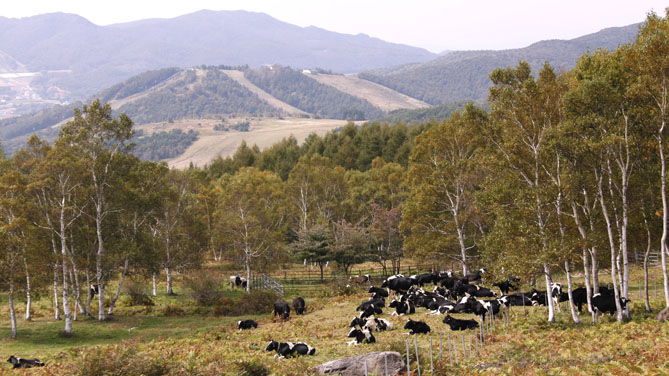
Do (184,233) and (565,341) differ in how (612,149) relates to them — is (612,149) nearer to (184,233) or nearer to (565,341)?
(565,341)

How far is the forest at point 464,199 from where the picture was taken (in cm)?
2131

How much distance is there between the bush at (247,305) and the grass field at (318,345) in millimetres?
1153

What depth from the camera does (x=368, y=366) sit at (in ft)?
55.5

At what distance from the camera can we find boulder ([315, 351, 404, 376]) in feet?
54.8

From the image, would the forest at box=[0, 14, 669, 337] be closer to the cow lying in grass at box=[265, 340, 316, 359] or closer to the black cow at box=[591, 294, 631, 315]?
A: the black cow at box=[591, 294, 631, 315]

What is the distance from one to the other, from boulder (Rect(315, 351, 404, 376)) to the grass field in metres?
0.59

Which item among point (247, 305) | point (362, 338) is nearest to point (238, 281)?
point (247, 305)

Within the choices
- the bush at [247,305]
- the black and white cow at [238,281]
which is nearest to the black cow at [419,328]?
the bush at [247,305]

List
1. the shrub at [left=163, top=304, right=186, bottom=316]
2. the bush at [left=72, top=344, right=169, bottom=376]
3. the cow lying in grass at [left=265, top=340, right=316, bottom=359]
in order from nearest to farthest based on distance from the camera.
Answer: the bush at [left=72, top=344, right=169, bottom=376]
the cow lying in grass at [left=265, top=340, right=316, bottom=359]
the shrub at [left=163, top=304, right=186, bottom=316]

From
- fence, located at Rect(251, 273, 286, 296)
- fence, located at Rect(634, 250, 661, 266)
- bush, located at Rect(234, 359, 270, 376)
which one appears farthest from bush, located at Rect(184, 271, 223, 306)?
fence, located at Rect(634, 250, 661, 266)

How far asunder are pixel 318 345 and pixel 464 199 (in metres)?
23.6

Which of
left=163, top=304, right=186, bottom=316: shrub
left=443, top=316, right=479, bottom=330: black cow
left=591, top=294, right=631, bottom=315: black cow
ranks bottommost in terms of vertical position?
left=163, top=304, right=186, bottom=316: shrub

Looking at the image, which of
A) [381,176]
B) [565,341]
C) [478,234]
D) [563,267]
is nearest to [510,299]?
[563,267]

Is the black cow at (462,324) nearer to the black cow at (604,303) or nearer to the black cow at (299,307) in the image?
the black cow at (604,303)
